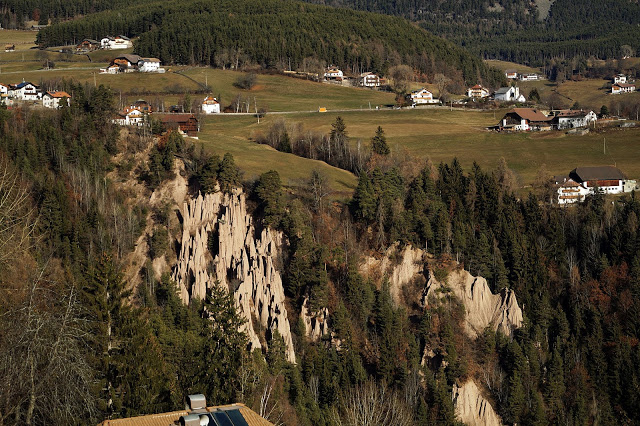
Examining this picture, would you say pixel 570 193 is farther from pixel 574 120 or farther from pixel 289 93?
pixel 289 93

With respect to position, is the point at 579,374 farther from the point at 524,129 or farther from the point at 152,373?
the point at 524,129

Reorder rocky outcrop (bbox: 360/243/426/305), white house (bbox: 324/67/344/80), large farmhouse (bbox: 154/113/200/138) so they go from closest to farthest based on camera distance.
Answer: rocky outcrop (bbox: 360/243/426/305) → large farmhouse (bbox: 154/113/200/138) → white house (bbox: 324/67/344/80)

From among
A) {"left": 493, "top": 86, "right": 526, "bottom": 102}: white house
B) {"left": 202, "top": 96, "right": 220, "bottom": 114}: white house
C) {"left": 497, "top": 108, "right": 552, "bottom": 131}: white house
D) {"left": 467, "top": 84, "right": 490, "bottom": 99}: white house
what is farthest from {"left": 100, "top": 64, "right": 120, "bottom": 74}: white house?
{"left": 497, "top": 108, "right": 552, "bottom": 131}: white house

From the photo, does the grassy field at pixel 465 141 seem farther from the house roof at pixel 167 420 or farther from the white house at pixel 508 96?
the house roof at pixel 167 420

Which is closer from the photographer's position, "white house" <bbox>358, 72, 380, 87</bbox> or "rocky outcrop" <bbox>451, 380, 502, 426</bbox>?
"rocky outcrop" <bbox>451, 380, 502, 426</bbox>

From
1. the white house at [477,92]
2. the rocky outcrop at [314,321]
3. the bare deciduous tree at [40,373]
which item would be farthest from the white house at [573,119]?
the bare deciduous tree at [40,373]

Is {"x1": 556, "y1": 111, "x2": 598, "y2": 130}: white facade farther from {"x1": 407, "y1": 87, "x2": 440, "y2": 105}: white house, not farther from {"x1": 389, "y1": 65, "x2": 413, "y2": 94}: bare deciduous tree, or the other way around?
{"x1": 389, "y1": 65, "x2": 413, "y2": 94}: bare deciduous tree

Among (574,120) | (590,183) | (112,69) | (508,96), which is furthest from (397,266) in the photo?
(112,69)
